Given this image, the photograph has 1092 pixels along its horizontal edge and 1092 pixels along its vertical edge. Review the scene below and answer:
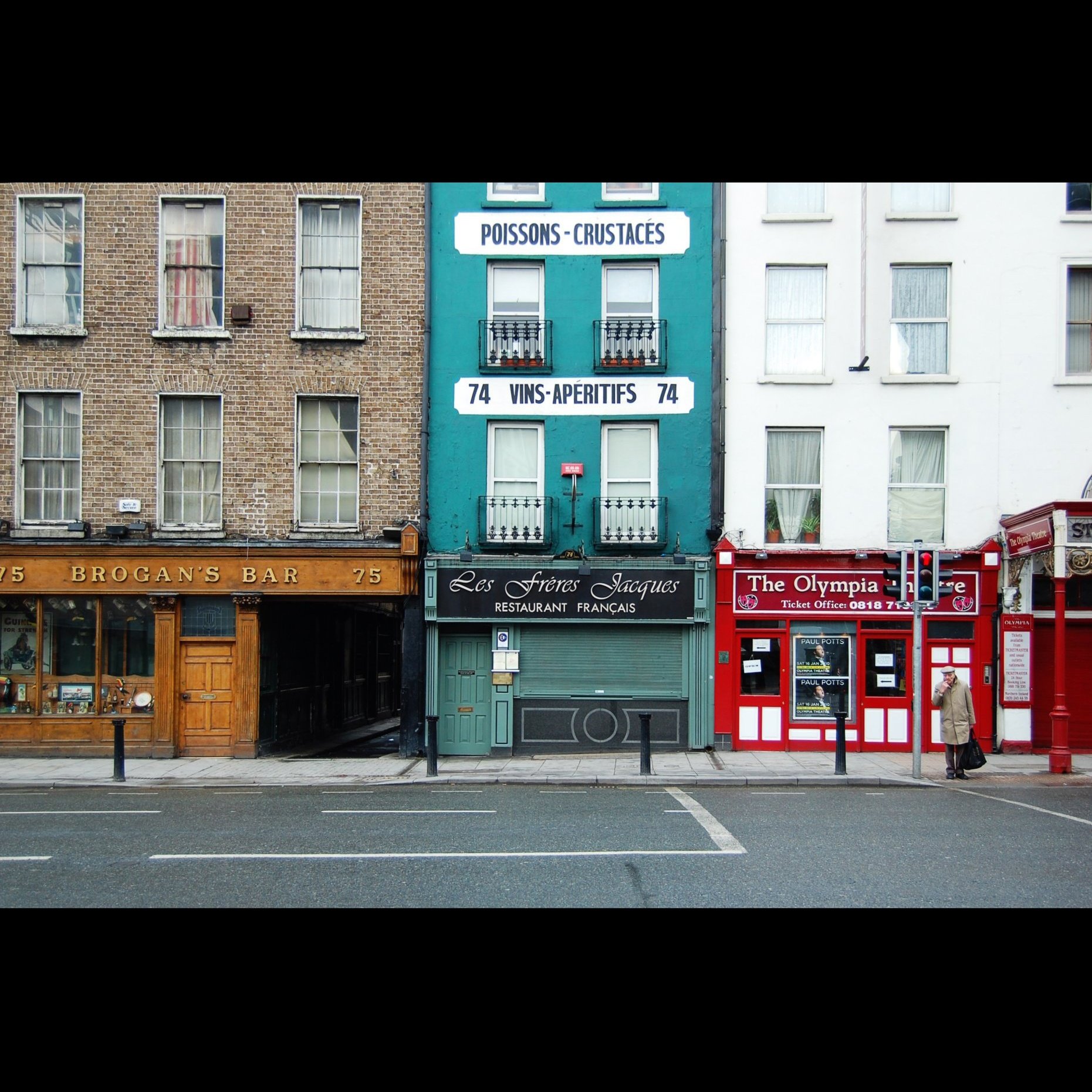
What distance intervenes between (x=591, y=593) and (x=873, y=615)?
494 centimetres

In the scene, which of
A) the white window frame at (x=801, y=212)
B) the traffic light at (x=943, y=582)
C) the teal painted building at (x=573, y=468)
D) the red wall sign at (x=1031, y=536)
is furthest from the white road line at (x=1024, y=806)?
the white window frame at (x=801, y=212)

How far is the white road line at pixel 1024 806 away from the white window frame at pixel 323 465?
10.5 metres

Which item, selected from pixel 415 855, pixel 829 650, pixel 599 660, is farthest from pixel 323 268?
pixel 415 855

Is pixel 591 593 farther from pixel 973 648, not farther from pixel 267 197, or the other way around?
pixel 267 197

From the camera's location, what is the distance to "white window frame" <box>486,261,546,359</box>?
54.1 ft

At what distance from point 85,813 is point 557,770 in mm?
6617

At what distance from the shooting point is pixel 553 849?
8570 millimetres

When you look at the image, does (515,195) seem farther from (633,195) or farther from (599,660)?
(599,660)

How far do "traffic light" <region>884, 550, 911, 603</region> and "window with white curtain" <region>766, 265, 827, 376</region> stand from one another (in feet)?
13.9

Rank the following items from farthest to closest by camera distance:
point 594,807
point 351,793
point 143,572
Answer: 1. point 143,572
2. point 351,793
3. point 594,807

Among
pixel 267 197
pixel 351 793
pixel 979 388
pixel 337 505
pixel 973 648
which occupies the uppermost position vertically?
pixel 267 197

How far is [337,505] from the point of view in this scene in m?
16.4

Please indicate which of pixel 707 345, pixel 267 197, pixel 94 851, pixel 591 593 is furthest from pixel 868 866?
pixel 267 197

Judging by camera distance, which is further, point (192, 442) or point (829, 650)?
point (192, 442)
